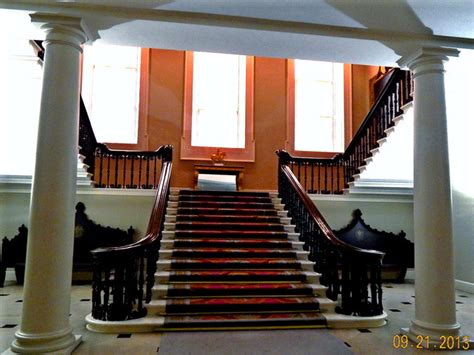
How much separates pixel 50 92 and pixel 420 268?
368cm

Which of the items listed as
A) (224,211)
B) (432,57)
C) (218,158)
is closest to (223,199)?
(224,211)

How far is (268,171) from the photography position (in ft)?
30.7

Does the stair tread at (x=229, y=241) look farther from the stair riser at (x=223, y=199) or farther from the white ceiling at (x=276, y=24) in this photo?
the white ceiling at (x=276, y=24)

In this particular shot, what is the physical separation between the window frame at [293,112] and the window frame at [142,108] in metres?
3.43

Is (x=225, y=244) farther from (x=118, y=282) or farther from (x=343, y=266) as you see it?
(x=118, y=282)

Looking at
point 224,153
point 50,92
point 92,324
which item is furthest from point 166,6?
point 224,153

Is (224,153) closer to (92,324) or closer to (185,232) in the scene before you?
(185,232)

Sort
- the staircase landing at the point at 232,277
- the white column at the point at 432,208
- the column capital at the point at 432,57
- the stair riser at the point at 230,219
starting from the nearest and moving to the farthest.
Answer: the white column at the point at 432,208, the column capital at the point at 432,57, the staircase landing at the point at 232,277, the stair riser at the point at 230,219

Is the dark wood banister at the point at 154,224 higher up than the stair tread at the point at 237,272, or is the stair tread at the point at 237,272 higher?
the dark wood banister at the point at 154,224

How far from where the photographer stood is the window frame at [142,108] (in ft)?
29.4

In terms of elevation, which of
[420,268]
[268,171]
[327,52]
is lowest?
[420,268]

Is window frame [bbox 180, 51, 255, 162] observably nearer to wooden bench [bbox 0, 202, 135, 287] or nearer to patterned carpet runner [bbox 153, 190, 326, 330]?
patterned carpet runner [bbox 153, 190, 326, 330]

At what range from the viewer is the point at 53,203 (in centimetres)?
311

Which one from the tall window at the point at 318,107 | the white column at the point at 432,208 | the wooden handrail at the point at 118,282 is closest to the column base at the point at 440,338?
the white column at the point at 432,208
